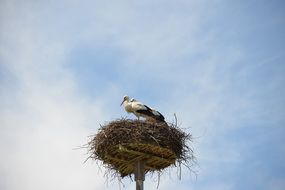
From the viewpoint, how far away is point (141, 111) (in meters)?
10.7

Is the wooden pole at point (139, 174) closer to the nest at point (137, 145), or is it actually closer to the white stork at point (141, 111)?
the nest at point (137, 145)

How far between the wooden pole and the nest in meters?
0.08

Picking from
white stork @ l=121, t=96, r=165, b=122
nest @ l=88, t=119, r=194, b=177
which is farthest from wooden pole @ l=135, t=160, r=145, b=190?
white stork @ l=121, t=96, r=165, b=122

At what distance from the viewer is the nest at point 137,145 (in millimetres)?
8508

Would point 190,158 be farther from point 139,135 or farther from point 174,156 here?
point 139,135

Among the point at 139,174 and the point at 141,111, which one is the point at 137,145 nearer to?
the point at 139,174

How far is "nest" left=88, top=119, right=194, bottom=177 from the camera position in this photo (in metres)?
8.51

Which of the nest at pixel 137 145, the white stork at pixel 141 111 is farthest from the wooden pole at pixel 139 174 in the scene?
the white stork at pixel 141 111

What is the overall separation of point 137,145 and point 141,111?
7.56 ft

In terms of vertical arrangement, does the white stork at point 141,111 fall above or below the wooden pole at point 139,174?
above

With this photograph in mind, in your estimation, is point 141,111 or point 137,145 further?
point 141,111

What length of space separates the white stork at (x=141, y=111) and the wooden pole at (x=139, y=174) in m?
1.66

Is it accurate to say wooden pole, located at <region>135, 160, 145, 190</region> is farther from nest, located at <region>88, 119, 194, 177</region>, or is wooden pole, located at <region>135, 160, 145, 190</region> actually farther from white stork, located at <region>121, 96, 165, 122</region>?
white stork, located at <region>121, 96, 165, 122</region>

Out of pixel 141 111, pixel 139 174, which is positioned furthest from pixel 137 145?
pixel 141 111
